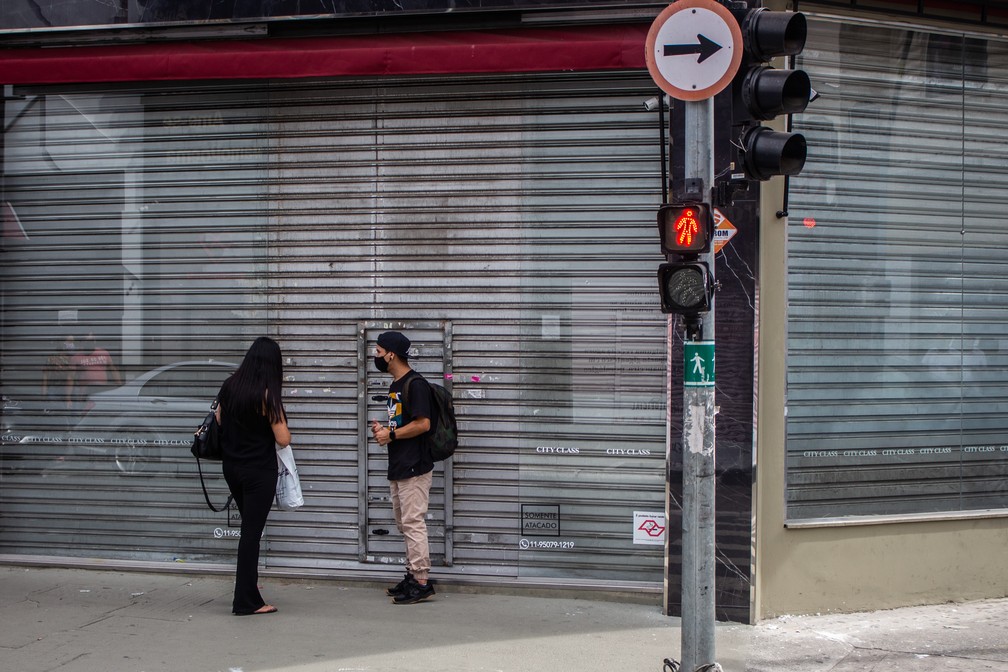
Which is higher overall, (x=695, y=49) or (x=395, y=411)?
(x=695, y=49)

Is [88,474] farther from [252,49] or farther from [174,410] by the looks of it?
[252,49]

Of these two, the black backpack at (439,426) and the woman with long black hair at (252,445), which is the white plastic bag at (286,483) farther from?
the black backpack at (439,426)

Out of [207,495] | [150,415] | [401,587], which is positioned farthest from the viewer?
[150,415]

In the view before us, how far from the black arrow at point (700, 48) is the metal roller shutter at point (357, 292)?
2131 millimetres

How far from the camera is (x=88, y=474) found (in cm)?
885


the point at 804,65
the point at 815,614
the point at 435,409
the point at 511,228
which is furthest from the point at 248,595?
the point at 804,65

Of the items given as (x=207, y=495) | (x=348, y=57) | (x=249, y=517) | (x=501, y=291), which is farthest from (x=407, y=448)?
(x=348, y=57)

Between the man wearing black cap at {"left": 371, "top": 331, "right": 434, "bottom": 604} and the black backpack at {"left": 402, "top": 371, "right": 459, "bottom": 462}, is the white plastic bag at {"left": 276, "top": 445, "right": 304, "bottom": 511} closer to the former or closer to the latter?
the man wearing black cap at {"left": 371, "top": 331, "right": 434, "bottom": 604}

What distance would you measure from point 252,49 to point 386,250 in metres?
1.92

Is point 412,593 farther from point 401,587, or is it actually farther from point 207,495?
point 207,495

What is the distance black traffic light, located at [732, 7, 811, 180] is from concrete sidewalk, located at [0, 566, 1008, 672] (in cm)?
313

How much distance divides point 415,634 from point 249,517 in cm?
148

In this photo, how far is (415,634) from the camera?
6.97 m

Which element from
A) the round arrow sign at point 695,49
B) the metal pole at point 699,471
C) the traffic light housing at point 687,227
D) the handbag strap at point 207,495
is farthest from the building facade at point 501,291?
the round arrow sign at point 695,49
